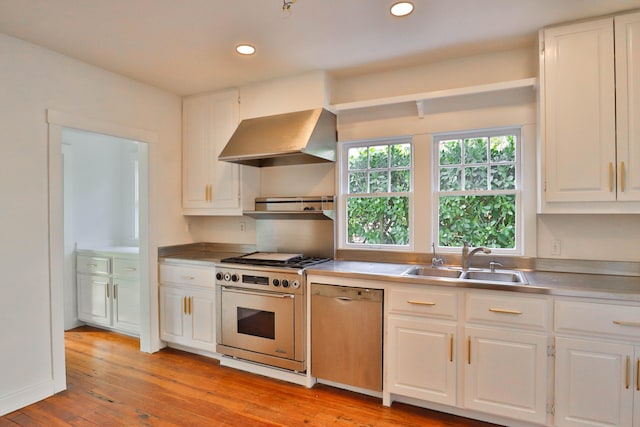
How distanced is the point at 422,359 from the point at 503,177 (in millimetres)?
1530

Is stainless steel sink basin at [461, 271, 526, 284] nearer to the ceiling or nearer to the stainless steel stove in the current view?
the stainless steel stove

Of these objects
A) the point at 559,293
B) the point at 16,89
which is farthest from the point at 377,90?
the point at 16,89

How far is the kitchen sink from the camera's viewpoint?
2.48 meters

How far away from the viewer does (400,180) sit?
3.08m

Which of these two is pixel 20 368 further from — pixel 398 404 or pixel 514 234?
pixel 514 234

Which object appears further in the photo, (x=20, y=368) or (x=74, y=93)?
(x=74, y=93)

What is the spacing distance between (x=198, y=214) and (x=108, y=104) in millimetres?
1259

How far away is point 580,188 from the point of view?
221 cm

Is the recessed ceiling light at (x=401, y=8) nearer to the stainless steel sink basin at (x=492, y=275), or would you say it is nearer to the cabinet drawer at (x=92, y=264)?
the stainless steel sink basin at (x=492, y=275)

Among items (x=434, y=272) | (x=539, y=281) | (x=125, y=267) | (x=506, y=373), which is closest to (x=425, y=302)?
(x=434, y=272)

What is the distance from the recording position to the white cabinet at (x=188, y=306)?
10.4ft

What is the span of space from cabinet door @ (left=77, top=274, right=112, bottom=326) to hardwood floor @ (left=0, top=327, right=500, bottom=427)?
80 cm

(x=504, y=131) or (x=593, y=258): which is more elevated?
(x=504, y=131)

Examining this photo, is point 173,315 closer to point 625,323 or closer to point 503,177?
point 503,177
